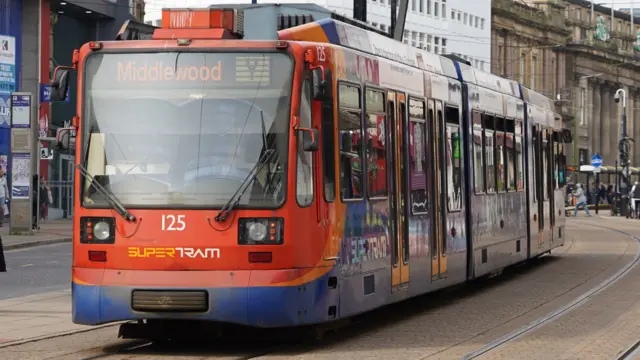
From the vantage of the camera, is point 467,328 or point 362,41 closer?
point 362,41

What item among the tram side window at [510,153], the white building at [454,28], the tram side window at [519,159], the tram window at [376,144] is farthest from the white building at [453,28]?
the tram window at [376,144]

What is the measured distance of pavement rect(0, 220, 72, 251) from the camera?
34125 millimetres

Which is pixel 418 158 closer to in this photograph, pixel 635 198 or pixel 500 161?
pixel 500 161

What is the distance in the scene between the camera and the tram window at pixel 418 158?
1647 centimetres

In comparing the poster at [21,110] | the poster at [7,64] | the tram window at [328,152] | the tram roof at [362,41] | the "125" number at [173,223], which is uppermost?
Answer: the poster at [7,64]

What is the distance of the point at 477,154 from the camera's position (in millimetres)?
20516

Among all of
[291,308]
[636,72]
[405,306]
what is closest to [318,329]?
[291,308]

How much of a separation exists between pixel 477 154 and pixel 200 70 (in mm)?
8170

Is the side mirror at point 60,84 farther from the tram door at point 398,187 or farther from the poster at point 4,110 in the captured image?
the poster at point 4,110

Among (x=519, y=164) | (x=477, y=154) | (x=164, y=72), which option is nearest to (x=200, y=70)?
(x=164, y=72)

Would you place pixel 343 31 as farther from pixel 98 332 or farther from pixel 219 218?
pixel 98 332

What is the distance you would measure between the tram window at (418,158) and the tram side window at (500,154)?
199 inches

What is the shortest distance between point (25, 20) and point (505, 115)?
101 feet

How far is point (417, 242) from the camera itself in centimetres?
1656
